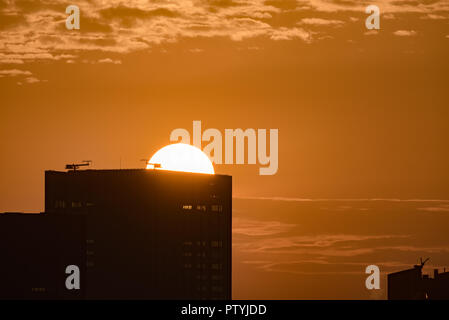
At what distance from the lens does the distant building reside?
157125mm

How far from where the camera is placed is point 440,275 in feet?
596

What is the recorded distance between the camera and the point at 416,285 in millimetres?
167250

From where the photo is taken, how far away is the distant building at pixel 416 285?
157125 mm
